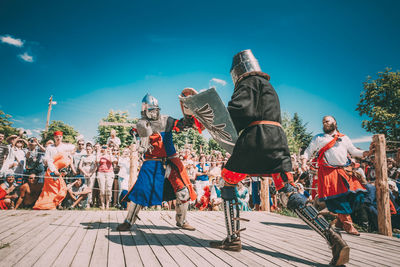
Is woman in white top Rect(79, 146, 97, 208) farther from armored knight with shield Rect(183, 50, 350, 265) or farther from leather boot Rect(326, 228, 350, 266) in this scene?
leather boot Rect(326, 228, 350, 266)

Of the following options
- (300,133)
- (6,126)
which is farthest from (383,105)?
(6,126)

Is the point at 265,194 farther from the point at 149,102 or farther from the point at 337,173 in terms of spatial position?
the point at 149,102

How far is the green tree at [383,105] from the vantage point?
2083cm

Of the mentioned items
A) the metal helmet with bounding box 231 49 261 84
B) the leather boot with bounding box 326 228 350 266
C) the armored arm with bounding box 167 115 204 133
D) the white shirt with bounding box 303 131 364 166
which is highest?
the metal helmet with bounding box 231 49 261 84

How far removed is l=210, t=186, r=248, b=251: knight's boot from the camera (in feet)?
6.96

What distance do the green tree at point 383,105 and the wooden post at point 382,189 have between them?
2260cm

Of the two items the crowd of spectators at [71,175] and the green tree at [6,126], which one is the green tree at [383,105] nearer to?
the crowd of spectators at [71,175]

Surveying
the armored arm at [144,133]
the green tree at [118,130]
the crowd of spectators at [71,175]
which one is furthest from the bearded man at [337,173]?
the green tree at [118,130]

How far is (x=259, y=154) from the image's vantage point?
6.35ft

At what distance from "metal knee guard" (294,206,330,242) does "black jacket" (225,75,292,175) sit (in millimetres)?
382

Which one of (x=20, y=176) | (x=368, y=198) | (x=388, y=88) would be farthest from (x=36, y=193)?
(x=388, y=88)

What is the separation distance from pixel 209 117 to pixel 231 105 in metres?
0.29

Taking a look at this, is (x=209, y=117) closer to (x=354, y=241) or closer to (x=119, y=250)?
(x=119, y=250)

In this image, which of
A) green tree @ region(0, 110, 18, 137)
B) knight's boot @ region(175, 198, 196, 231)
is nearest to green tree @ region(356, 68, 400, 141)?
knight's boot @ region(175, 198, 196, 231)
